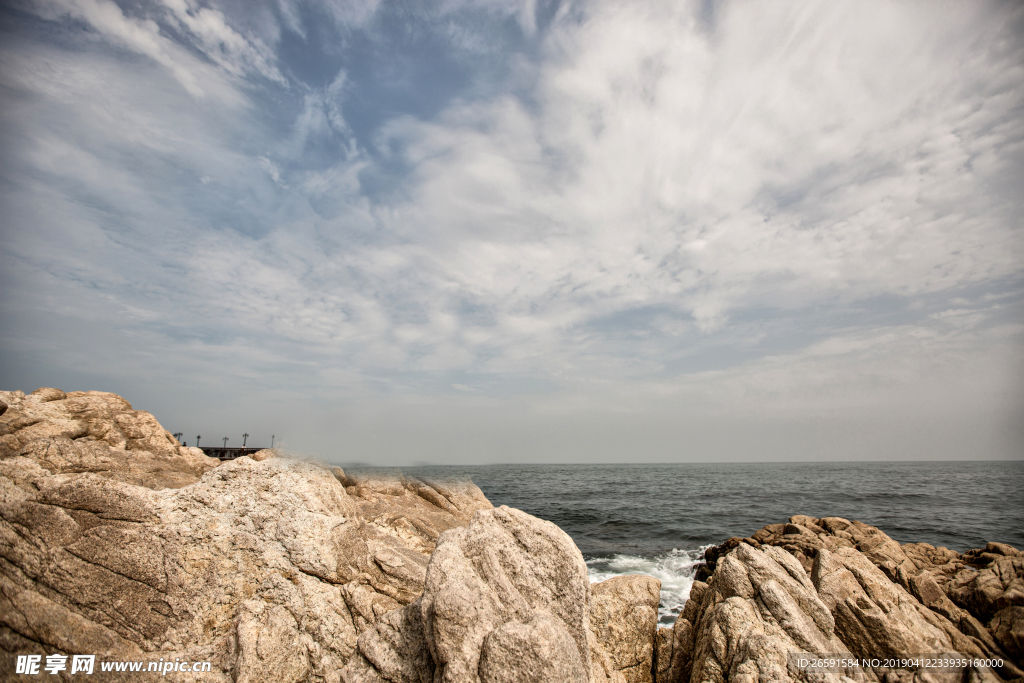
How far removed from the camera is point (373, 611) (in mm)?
6793

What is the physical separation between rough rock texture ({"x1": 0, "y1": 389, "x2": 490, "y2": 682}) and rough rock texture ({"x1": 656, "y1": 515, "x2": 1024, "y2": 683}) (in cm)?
510

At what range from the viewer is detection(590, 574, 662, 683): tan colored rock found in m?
8.02

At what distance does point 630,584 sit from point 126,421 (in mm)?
14299

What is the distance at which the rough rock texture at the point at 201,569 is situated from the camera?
6.02 meters

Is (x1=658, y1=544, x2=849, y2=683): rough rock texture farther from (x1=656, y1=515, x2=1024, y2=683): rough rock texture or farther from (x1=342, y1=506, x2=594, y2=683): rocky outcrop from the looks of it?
(x1=342, y1=506, x2=594, y2=683): rocky outcrop

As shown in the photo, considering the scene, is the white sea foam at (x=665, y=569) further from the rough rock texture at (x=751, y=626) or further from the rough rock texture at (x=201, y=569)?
the rough rock texture at (x=201, y=569)

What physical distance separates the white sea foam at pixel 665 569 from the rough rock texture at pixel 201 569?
1503 cm

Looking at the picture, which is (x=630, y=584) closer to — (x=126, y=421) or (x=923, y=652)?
(x=923, y=652)

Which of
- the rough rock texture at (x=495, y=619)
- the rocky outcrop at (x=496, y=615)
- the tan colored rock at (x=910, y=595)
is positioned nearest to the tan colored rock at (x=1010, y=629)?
the tan colored rock at (x=910, y=595)

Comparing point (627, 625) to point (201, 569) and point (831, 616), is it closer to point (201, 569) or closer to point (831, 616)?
point (831, 616)

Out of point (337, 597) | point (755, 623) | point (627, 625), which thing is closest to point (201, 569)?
point (337, 597)

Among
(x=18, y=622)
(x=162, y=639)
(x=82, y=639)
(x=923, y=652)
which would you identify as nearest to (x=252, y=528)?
(x=162, y=639)

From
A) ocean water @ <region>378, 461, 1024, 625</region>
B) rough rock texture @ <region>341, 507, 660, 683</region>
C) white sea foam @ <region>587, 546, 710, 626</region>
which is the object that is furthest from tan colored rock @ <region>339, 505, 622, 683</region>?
white sea foam @ <region>587, 546, 710, 626</region>

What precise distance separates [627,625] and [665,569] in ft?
56.5
